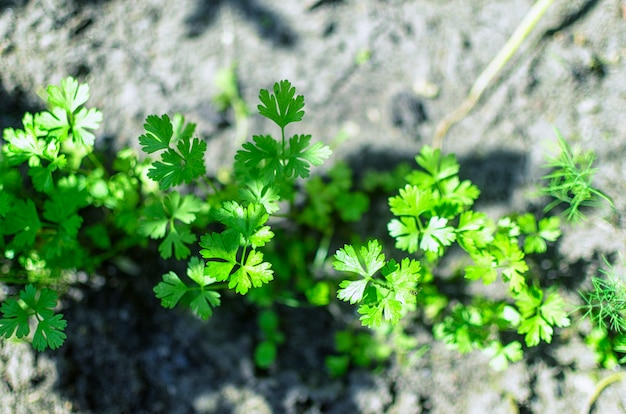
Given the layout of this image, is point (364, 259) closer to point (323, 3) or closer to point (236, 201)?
point (236, 201)

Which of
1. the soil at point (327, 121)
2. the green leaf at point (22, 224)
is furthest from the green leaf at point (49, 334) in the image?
the soil at point (327, 121)

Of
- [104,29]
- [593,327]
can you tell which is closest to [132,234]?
[104,29]

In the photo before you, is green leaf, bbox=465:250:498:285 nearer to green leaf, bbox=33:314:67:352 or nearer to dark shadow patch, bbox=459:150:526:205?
dark shadow patch, bbox=459:150:526:205

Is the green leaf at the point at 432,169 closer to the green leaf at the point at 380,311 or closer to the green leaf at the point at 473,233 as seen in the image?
the green leaf at the point at 473,233

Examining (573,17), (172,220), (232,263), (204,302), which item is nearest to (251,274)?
(232,263)

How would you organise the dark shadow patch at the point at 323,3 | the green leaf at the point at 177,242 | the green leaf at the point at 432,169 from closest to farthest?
the green leaf at the point at 177,242 → the green leaf at the point at 432,169 → the dark shadow patch at the point at 323,3

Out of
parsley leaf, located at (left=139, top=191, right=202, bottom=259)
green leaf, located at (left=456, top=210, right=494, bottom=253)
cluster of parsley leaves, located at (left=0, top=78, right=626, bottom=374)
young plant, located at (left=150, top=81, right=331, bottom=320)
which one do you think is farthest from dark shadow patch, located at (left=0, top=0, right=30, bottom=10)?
green leaf, located at (left=456, top=210, right=494, bottom=253)
